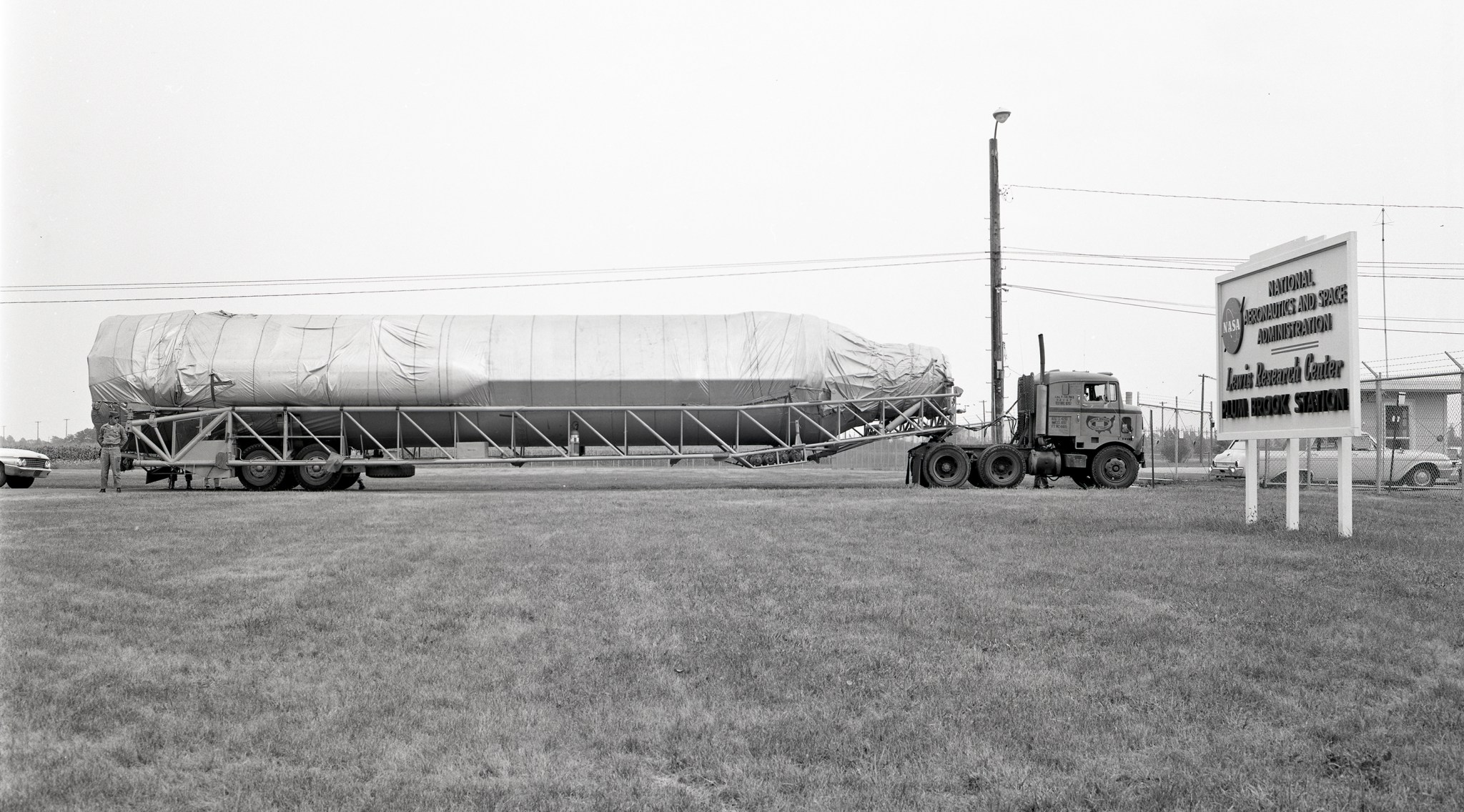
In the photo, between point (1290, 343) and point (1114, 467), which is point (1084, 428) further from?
point (1290, 343)

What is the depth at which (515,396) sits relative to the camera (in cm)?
2092

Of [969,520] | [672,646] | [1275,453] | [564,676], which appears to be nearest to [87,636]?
[564,676]

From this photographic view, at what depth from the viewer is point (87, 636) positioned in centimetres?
661

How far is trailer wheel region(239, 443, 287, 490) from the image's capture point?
21234 mm

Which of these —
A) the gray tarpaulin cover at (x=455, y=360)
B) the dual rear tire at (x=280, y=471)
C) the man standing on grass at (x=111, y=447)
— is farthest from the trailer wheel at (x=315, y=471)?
the man standing on grass at (x=111, y=447)

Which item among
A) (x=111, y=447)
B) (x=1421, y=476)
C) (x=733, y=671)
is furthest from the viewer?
(x=1421, y=476)

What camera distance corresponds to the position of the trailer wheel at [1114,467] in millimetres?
21266

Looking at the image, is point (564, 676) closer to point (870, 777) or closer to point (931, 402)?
point (870, 777)

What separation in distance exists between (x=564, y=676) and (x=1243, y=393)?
33.8 ft

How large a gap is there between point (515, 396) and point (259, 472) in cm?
611

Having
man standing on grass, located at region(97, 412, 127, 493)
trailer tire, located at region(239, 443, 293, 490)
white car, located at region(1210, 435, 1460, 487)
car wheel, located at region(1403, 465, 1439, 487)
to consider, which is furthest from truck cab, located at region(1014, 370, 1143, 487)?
man standing on grass, located at region(97, 412, 127, 493)

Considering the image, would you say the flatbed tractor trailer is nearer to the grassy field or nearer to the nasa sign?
the nasa sign

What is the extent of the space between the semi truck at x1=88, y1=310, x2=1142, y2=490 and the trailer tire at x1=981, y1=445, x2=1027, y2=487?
0.04 m

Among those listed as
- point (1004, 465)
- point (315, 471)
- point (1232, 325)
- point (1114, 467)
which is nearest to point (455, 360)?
point (315, 471)
